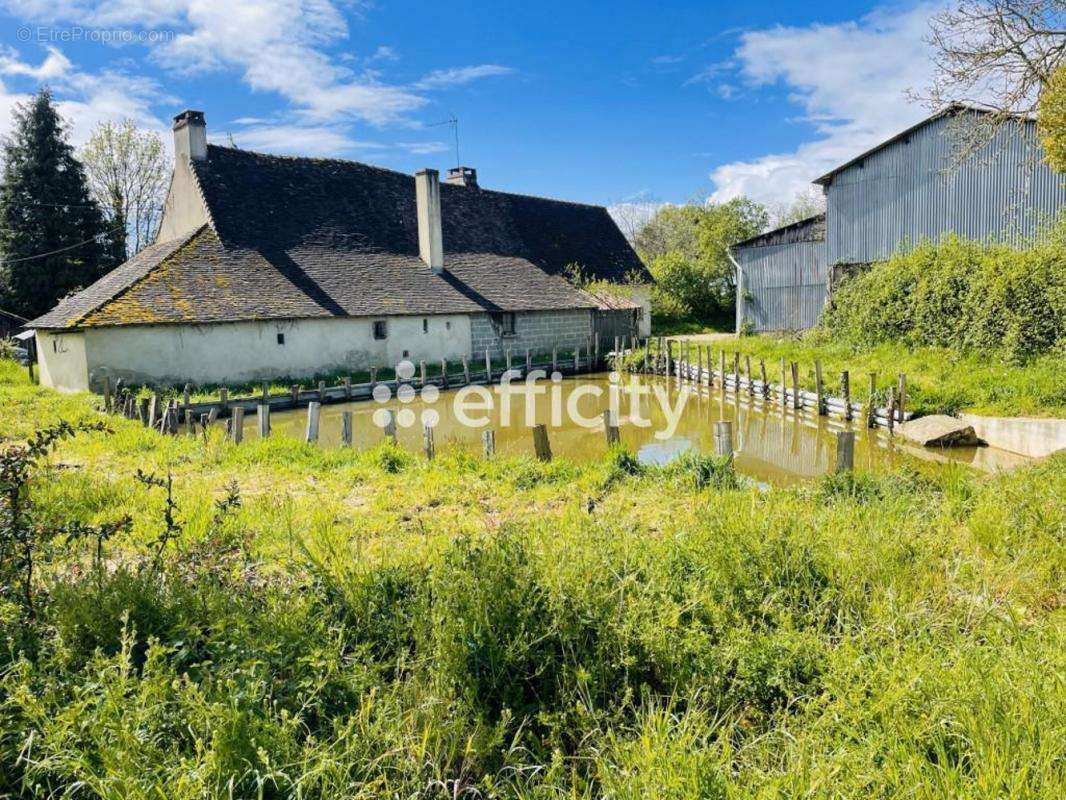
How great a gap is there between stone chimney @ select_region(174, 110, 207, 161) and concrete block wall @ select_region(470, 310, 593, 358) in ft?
34.2

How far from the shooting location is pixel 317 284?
21328mm

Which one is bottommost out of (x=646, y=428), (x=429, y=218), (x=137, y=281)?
(x=646, y=428)

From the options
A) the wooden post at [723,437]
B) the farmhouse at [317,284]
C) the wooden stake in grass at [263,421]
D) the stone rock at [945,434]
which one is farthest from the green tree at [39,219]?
the stone rock at [945,434]

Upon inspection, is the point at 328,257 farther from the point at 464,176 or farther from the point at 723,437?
the point at 723,437

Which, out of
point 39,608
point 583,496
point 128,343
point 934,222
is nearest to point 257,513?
point 39,608

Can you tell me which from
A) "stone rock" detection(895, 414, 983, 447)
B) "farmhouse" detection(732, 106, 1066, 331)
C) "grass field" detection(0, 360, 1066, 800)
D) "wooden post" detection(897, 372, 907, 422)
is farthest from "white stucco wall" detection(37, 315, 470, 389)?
"stone rock" detection(895, 414, 983, 447)

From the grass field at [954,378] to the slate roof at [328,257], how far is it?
39.0ft

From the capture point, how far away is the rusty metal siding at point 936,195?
17203 millimetres

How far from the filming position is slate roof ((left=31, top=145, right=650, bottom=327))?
18.6 m

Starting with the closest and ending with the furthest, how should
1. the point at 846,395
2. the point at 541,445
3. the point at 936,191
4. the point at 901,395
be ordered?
the point at 541,445 → the point at 901,395 → the point at 846,395 → the point at 936,191

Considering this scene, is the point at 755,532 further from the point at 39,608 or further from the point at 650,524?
the point at 39,608

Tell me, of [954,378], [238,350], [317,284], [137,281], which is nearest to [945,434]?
[954,378]

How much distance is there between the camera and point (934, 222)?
19250 millimetres
